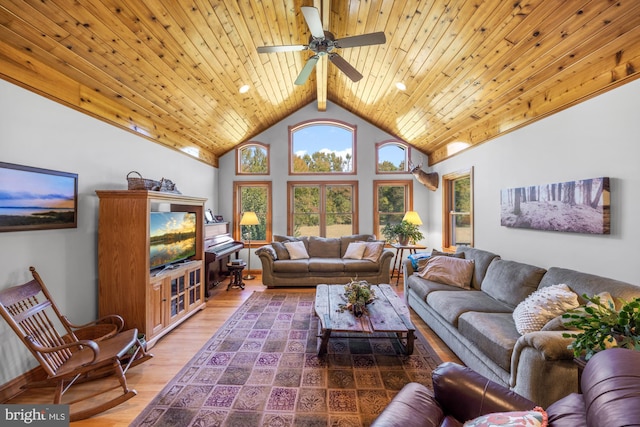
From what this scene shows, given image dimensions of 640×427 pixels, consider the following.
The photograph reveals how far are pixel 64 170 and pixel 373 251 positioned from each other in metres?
4.47

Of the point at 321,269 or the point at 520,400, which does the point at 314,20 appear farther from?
the point at 321,269

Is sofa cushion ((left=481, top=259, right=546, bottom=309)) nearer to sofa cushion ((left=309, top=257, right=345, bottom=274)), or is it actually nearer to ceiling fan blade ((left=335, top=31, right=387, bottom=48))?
sofa cushion ((left=309, top=257, right=345, bottom=274))

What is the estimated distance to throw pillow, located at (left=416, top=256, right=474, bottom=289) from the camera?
3557 millimetres

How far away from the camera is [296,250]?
5.44 metres

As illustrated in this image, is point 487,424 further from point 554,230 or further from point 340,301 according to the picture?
point 554,230

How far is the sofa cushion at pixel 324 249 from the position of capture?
224 inches

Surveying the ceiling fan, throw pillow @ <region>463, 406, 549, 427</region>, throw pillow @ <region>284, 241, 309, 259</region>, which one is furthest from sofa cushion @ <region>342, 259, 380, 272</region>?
throw pillow @ <region>463, 406, 549, 427</region>

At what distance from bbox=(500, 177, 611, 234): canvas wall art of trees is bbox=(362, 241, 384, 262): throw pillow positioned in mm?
2157

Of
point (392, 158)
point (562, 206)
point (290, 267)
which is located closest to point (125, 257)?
point (290, 267)

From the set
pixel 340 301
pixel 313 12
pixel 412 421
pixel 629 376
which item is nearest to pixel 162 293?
pixel 340 301

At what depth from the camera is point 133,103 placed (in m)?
3.37

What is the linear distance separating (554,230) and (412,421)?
8.56 ft

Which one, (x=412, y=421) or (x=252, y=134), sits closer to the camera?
(x=412, y=421)

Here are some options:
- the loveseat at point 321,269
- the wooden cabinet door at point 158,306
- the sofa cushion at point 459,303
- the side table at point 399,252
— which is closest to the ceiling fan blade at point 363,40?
the sofa cushion at point 459,303
